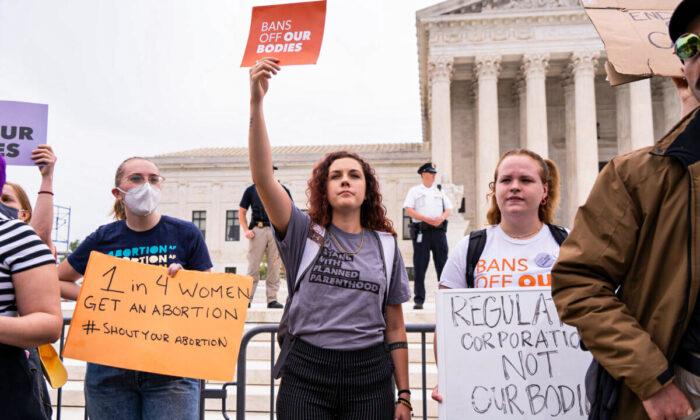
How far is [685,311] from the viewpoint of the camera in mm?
1650

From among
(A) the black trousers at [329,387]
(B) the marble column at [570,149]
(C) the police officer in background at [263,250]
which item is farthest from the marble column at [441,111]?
(A) the black trousers at [329,387]

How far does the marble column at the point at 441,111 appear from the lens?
26672mm

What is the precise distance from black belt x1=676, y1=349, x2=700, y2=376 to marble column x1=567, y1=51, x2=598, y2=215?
27274mm

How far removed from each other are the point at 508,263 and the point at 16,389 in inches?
95.0

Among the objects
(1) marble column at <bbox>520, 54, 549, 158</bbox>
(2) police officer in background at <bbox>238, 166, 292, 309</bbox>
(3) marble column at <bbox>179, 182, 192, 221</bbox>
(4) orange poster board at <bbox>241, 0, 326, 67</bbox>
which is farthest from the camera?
(3) marble column at <bbox>179, 182, 192, 221</bbox>

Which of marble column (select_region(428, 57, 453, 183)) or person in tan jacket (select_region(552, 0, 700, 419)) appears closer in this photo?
person in tan jacket (select_region(552, 0, 700, 419))

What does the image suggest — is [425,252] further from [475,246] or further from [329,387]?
[329,387]

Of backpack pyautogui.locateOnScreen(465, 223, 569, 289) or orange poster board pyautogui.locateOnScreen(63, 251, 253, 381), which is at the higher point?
backpack pyautogui.locateOnScreen(465, 223, 569, 289)

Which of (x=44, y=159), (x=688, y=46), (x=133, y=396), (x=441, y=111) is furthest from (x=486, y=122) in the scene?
Result: (x=688, y=46)

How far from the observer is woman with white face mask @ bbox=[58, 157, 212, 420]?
2.85 metres

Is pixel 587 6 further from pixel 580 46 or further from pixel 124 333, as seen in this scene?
pixel 580 46

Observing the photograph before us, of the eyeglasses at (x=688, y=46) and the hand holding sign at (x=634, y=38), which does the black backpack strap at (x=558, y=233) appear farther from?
the eyeglasses at (x=688, y=46)

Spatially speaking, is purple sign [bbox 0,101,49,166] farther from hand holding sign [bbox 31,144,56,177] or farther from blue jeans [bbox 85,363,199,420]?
blue jeans [bbox 85,363,199,420]

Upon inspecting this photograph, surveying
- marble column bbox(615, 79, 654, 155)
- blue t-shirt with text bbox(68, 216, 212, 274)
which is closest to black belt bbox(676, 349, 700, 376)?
blue t-shirt with text bbox(68, 216, 212, 274)
